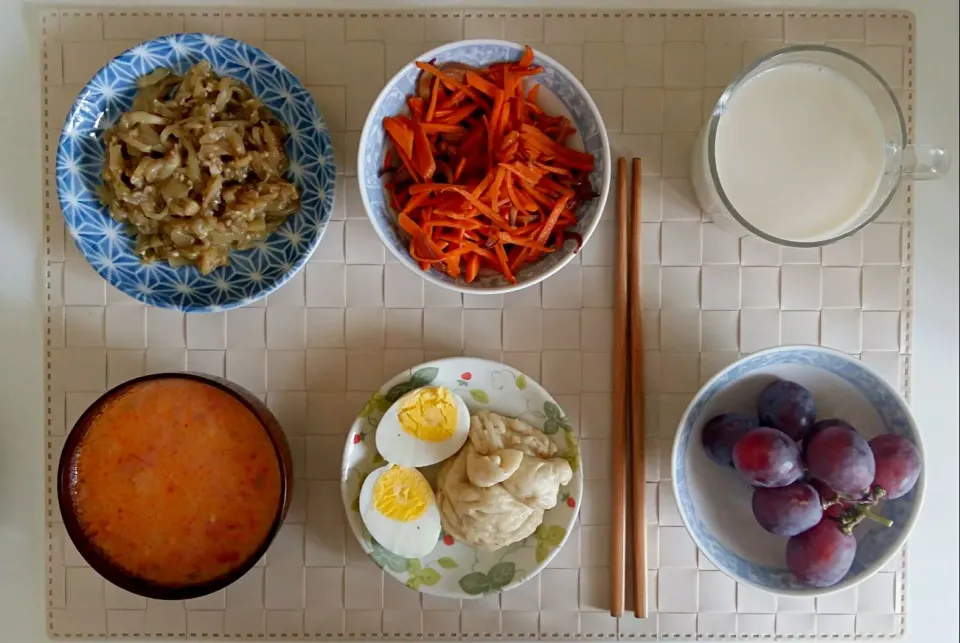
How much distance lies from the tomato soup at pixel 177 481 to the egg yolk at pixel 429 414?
17 centimetres

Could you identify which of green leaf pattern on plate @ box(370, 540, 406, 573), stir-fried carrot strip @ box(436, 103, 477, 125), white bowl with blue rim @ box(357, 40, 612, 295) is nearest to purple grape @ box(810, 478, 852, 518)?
white bowl with blue rim @ box(357, 40, 612, 295)

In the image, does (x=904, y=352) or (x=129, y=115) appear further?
(x=904, y=352)

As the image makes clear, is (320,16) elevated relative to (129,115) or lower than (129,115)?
elevated

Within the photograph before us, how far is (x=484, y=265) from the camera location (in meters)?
0.93

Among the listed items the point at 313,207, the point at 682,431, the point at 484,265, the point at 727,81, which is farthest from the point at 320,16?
the point at 682,431

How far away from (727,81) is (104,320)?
93 centimetres

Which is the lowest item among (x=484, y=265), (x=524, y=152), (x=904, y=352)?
(x=904, y=352)

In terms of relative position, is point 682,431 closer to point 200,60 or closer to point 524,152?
point 524,152

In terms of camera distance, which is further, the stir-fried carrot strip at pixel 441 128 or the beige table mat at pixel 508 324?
the beige table mat at pixel 508 324

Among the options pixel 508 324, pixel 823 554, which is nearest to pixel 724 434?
pixel 823 554

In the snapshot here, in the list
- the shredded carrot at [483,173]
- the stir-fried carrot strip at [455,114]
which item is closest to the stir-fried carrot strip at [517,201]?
the shredded carrot at [483,173]

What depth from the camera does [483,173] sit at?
90cm

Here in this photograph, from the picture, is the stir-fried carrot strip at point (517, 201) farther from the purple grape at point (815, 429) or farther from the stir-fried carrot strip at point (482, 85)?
the purple grape at point (815, 429)

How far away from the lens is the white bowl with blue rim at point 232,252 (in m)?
0.92
